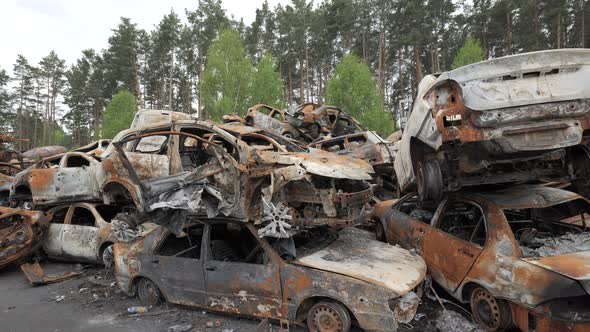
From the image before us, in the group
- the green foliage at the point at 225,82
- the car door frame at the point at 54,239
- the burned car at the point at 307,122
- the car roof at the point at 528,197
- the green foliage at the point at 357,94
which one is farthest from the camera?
the green foliage at the point at 225,82

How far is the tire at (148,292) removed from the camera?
4703 mm

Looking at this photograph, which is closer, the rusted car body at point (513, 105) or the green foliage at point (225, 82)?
the rusted car body at point (513, 105)

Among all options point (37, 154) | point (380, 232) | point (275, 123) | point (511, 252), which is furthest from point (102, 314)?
point (37, 154)

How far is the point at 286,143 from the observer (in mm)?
7223

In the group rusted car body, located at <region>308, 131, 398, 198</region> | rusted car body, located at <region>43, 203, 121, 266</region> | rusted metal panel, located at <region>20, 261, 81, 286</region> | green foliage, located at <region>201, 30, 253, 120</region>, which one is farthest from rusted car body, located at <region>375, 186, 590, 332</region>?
green foliage, located at <region>201, 30, 253, 120</region>

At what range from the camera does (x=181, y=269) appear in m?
4.37

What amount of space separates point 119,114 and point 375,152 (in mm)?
25116

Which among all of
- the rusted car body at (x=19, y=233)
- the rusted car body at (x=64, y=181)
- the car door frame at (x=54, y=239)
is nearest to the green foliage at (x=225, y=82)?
the rusted car body at (x=64, y=181)

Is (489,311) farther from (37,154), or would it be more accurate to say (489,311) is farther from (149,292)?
(37,154)

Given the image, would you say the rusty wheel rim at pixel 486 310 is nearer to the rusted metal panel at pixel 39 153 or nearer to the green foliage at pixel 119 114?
the rusted metal panel at pixel 39 153

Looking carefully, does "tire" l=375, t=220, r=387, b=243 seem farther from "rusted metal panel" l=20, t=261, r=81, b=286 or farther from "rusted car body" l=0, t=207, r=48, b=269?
"rusted car body" l=0, t=207, r=48, b=269

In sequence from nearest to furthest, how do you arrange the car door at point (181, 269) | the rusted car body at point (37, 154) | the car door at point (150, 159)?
the car door at point (181, 269) < the car door at point (150, 159) < the rusted car body at point (37, 154)

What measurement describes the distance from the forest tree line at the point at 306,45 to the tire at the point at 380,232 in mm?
16775

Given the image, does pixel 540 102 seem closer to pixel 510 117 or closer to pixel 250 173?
pixel 510 117
